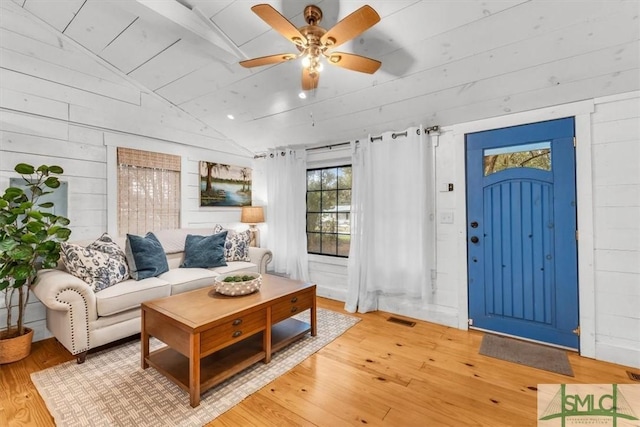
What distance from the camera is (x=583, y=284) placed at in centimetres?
245

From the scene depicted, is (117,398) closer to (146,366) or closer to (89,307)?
(146,366)

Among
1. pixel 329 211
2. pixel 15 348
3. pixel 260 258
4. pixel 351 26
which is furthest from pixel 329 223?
pixel 15 348

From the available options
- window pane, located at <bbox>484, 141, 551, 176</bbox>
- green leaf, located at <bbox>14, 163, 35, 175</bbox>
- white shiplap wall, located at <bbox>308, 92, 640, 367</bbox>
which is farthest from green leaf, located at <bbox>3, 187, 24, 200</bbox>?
white shiplap wall, located at <bbox>308, 92, 640, 367</bbox>

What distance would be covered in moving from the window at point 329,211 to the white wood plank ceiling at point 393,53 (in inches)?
33.8

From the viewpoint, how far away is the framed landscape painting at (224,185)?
4.10 metres

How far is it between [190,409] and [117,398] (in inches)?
20.1

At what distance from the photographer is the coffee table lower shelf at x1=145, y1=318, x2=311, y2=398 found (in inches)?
76.6

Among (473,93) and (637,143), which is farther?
(473,93)

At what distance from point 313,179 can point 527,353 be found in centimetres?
310

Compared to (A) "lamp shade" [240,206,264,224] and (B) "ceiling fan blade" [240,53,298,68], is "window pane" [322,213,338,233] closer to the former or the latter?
(A) "lamp shade" [240,206,264,224]

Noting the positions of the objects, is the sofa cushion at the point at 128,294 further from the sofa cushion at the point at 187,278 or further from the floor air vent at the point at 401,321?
the floor air vent at the point at 401,321

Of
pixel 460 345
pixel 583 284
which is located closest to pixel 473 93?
pixel 583 284

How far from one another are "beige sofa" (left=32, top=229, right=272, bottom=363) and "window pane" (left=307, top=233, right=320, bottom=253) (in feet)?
5.74

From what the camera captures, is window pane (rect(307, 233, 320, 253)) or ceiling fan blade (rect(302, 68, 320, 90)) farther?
window pane (rect(307, 233, 320, 253))
